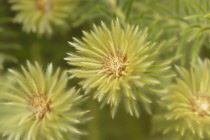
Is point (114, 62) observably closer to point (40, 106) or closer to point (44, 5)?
point (40, 106)

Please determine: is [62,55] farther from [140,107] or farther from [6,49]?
[140,107]

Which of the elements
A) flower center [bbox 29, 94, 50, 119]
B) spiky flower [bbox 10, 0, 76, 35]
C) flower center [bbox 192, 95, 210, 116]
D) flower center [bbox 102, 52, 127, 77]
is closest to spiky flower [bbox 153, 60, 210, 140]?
flower center [bbox 192, 95, 210, 116]

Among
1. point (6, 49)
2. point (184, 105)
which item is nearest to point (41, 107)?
point (184, 105)

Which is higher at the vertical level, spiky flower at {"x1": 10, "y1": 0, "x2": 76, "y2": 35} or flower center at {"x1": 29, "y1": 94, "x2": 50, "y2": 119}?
spiky flower at {"x1": 10, "y1": 0, "x2": 76, "y2": 35}

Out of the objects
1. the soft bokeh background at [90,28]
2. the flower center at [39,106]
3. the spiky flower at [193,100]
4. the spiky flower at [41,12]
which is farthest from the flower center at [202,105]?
the spiky flower at [41,12]

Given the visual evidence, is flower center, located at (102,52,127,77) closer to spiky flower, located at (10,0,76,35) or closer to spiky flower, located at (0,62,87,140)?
spiky flower, located at (0,62,87,140)
